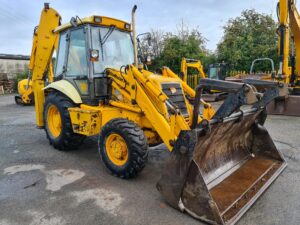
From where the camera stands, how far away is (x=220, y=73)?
13102 mm

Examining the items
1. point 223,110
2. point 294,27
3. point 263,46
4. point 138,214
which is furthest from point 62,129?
point 263,46

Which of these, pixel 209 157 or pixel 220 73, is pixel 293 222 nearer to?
pixel 209 157

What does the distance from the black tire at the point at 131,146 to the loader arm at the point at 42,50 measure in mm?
2645

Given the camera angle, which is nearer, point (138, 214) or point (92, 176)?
point (138, 214)

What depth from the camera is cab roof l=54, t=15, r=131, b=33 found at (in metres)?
4.73

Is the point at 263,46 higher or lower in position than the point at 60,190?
higher

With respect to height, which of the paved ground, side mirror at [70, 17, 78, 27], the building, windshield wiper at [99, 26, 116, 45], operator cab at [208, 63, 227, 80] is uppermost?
the building

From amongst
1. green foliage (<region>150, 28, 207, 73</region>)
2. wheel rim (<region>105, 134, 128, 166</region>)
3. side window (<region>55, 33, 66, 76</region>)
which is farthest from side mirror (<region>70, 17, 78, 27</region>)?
green foliage (<region>150, 28, 207, 73</region>)

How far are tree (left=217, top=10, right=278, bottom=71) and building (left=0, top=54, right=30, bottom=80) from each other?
19462mm

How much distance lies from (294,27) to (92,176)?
8.38 m

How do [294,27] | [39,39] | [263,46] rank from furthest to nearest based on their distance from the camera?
[263,46], [294,27], [39,39]

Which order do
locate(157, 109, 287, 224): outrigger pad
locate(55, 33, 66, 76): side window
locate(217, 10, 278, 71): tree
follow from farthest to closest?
locate(217, 10, 278, 71): tree, locate(55, 33, 66, 76): side window, locate(157, 109, 287, 224): outrigger pad

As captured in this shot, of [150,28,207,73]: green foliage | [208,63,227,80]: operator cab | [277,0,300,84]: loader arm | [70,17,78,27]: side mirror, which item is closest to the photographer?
[70,17,78,27]: side mirror

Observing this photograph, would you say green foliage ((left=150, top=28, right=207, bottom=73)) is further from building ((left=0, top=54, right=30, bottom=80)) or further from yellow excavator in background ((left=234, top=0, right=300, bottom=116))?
building ((left=0, top=54, right=30, bottom=80))
